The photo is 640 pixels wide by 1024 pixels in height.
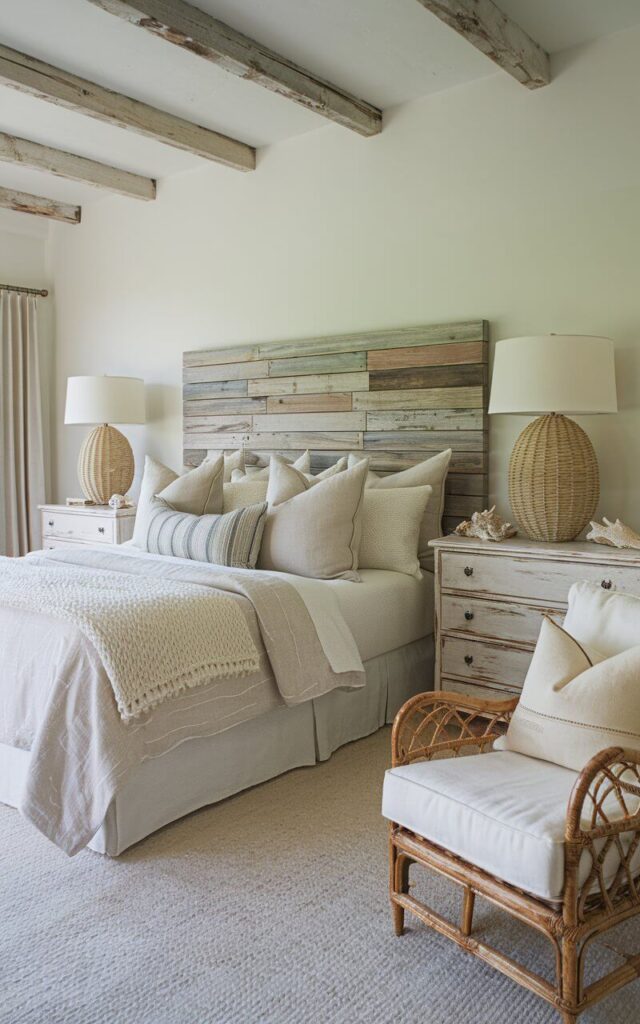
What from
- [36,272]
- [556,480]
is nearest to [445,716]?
[556,480]

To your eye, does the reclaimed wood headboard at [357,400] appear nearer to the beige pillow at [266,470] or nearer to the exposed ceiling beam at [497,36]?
the beige pillow at [266,470]

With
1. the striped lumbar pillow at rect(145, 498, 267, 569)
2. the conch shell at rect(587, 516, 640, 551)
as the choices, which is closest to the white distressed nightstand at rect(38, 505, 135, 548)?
the striped lumbar pillow at rect(145, 498, 267, 569)

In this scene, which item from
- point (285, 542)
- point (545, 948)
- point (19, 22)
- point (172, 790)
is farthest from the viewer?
point (285, 542)

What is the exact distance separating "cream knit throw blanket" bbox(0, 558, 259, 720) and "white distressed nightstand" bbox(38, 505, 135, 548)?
1.76 meters

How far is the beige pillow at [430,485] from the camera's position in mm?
3570

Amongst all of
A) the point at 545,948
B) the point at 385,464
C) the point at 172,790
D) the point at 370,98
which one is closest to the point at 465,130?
the point at 370,98

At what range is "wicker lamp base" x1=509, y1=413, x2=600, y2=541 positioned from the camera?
3.12 m

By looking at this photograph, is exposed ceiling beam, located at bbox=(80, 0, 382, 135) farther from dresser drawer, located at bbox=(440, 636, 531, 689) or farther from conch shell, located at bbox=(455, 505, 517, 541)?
dresser drawer, located at bbox=(440, 636, 531, 689)

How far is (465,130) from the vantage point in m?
3.59

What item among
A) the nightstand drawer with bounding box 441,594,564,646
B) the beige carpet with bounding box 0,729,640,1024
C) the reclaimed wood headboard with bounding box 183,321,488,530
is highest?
the reclaimed wood headboard with bounding box 183,321,488,530

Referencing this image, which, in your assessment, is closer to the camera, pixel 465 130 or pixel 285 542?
pixel 285 542

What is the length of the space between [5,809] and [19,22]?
278 centimetres

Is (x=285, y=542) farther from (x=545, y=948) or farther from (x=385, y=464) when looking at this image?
(x=545, y=948)

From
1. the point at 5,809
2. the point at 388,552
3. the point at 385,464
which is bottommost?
the point at 5,809
